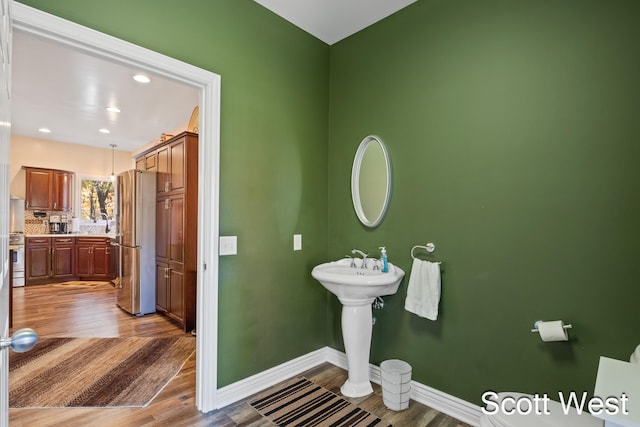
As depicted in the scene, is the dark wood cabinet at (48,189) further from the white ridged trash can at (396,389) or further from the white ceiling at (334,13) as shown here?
the white ridged trash can at (396,389)

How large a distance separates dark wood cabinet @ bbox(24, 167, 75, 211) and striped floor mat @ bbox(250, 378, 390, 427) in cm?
630

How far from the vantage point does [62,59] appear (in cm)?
295

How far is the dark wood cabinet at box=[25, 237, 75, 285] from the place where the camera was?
5785 millimetres

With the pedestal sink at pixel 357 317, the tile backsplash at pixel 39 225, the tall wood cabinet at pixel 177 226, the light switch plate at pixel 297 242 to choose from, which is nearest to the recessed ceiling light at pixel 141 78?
the tall wood cabinet at pixel 177 226

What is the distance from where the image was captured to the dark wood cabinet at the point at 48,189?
19.5 ft

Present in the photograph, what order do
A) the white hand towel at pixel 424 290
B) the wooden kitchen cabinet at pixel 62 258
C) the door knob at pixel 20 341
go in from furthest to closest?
1. the wooden kitchen cabinet at pixel 62 258
2. the white hand towel at pixel 424 290
3. the door knob at pixel 20 341

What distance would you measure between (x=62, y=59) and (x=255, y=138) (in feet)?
7.07

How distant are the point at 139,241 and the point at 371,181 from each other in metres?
3.11

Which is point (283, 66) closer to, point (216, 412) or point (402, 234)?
point (402, 234)

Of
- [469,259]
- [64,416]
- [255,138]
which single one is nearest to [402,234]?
[469,259]

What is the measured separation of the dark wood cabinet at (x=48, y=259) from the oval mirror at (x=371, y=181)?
6.24m

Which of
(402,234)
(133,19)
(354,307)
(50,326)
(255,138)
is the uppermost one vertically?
(133,19)

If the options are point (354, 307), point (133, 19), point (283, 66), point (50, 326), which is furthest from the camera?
point (50, 326)

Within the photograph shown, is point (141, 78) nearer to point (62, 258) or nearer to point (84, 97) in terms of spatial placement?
point (84, 97)
